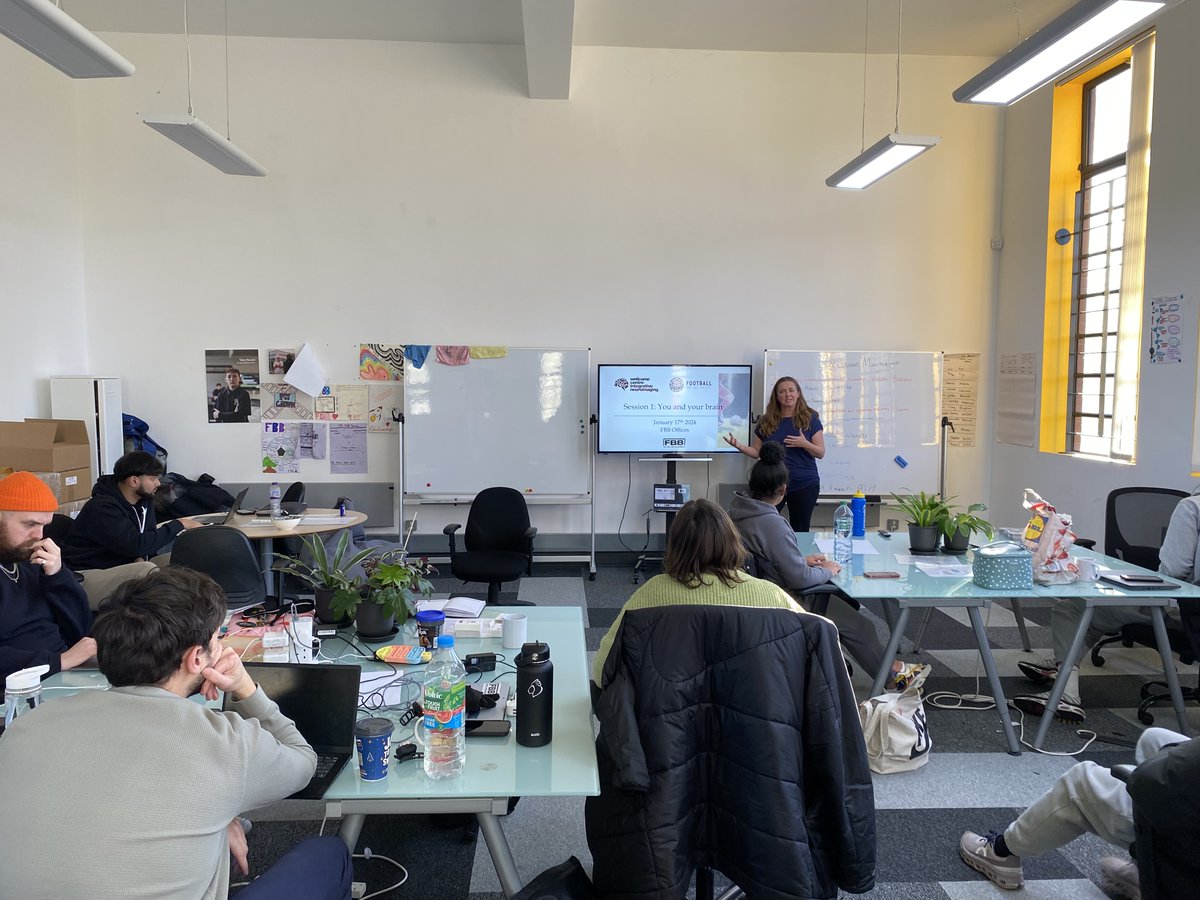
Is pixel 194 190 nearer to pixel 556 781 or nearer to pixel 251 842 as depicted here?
pixel 251 842

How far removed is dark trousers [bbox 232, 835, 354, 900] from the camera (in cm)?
147

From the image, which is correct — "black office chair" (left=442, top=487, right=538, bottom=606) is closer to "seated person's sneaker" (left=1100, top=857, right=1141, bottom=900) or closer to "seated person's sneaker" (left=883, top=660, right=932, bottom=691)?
"seated person's sneaker" (left=883, top=660, right=932, bottom=691)

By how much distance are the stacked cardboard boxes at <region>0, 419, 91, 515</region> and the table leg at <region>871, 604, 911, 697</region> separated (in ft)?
16.2

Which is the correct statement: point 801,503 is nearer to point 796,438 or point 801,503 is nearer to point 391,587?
point 796,438

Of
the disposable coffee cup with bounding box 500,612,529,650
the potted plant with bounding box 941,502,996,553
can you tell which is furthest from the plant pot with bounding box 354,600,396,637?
the potted plant with bounding box 941,502,996,553

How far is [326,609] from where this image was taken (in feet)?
8.32

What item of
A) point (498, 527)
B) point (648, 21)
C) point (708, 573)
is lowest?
point (498, 527)

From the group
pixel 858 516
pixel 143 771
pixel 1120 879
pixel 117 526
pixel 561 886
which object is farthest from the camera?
pixel 858 516

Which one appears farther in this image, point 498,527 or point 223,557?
point 498,527

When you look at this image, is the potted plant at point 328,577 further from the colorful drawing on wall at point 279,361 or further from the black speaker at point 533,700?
the colorful drawing on wall at point 279,361

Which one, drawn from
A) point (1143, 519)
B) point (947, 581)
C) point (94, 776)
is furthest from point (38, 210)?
point (1143, 519)

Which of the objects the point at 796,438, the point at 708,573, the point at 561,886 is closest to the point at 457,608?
the point at 708,573

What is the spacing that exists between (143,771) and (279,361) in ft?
17.5

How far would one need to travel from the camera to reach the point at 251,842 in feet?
8.34
